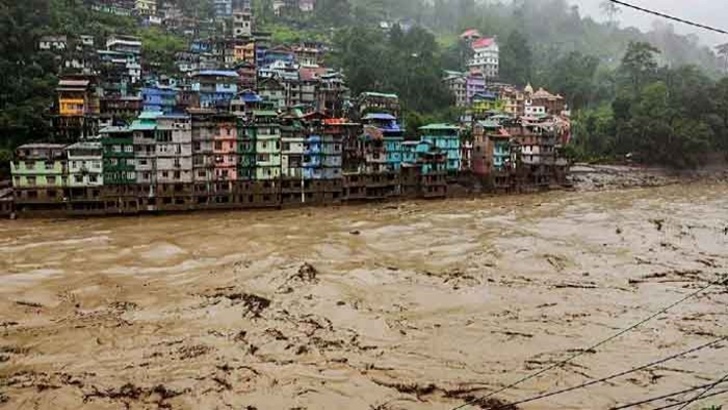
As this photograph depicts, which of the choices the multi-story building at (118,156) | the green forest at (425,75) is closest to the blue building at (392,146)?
the green forest at (425,75)

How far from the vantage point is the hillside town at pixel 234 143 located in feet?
89.4

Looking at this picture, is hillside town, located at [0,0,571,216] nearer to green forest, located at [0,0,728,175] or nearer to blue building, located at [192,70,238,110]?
blue building, located at [192,70,238,110]

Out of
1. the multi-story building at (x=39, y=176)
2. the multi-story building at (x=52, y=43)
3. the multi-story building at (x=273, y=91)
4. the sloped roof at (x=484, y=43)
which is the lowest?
the multi-story building at (x=39, y=176)

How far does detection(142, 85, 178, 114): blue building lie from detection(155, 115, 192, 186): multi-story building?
7.39 metres

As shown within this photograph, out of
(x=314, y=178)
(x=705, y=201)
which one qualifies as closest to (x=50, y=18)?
(x=314, y=178)

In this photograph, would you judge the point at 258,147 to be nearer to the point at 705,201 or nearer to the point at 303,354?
the point at 303,354

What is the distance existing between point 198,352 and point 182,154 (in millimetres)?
17761

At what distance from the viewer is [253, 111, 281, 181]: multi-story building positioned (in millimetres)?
29578

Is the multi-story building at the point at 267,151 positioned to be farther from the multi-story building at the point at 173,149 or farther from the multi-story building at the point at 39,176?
the multi-story building at the point at 39,176

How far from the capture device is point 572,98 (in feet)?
185

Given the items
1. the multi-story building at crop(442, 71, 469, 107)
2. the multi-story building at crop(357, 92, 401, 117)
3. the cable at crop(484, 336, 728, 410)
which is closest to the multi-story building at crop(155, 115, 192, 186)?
the multi-story building at crop(357, 92, 401, 117)

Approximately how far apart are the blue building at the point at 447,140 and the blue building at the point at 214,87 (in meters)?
11.9

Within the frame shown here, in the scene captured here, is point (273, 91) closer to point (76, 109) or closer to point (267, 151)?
point (267, 151)

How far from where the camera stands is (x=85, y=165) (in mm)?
27016
